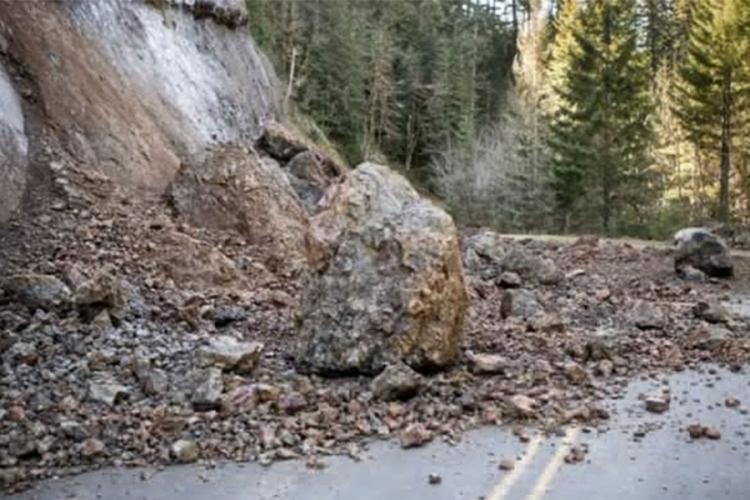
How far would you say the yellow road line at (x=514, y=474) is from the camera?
5898mm

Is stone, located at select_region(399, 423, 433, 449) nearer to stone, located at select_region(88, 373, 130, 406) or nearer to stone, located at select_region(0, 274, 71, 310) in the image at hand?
stone, located at select_region(88, 373, 130, 406)

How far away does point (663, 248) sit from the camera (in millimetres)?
19812

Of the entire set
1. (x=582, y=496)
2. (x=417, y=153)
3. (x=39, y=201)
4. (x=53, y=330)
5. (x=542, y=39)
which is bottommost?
(x=582, y=496)

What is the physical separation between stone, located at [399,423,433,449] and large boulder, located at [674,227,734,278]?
1011 centimetres

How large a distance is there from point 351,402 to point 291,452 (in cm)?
95

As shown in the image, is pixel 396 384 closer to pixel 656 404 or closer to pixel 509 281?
pixel 656 404

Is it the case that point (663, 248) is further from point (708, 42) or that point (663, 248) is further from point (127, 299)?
point (127, 299)

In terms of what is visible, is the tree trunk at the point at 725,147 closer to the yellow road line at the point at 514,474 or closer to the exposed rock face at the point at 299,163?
the exposed rock face at the point at 299,163

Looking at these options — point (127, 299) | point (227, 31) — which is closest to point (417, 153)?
point (227, 31)

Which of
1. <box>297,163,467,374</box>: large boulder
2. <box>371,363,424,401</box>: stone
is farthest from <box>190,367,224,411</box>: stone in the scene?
<box>371,363,424,401</box>: stone

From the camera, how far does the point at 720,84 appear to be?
80.8 feet

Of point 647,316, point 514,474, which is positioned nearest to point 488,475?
point 514,474

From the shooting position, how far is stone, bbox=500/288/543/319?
1080 cm

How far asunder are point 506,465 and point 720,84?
21477mm
